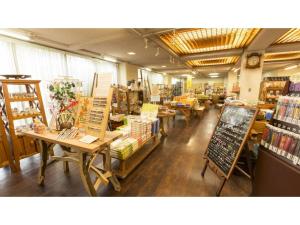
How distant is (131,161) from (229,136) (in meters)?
1.74

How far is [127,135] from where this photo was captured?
2762mm

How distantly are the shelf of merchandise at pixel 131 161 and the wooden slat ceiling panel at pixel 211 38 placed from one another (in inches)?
114

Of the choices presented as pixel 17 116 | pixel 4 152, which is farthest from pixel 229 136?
pixel 4 152

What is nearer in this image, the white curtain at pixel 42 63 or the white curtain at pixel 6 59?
the white curtain at pixel 6 59

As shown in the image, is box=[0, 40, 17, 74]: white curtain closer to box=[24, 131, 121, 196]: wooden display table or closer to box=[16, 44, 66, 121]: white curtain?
box=[16, 44, 66, 121]: white curtain

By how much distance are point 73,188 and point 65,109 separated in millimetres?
1168

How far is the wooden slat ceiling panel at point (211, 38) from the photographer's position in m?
3.51

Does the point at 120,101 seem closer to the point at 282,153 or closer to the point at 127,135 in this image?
the point at 127,135

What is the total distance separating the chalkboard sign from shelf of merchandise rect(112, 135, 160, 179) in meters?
1.30

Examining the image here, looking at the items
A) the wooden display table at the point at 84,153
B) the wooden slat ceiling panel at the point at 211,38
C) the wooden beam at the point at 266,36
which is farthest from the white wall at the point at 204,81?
the wooden display table at the point at 84,153

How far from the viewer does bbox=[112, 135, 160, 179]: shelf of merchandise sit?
2275 mm

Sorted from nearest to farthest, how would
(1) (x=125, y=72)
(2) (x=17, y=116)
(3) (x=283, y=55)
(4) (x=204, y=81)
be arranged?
(2) (x=17, y=116) → (3) (x=283, y=55) → (1) (x=125, y=72) → (4) (x=204, y=81)

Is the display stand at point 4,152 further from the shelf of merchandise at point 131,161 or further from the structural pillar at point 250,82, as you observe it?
the structural pillar at point 250,82

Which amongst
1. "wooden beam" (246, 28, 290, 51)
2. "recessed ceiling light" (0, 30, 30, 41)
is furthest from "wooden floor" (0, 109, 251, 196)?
"wooden beam" (246, 28, 290, 51)
